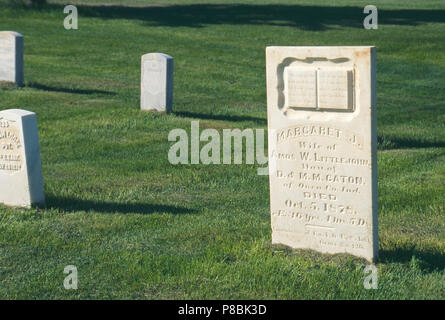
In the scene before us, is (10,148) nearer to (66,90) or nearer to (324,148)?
(324,148)

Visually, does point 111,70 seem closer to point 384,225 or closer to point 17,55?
point 17,55

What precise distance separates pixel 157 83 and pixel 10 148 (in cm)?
640

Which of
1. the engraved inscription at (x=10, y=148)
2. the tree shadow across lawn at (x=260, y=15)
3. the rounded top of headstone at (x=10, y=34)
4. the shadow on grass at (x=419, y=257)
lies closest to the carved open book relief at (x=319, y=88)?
the shadow on grass at (x=419, y=257)

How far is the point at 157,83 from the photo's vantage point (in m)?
14.1

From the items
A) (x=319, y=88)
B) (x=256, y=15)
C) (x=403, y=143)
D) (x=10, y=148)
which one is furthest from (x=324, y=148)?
(x=256, y=15)

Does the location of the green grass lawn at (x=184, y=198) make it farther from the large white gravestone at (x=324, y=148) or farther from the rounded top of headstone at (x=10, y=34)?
the rounded top of headstone at (x=10, y=34)

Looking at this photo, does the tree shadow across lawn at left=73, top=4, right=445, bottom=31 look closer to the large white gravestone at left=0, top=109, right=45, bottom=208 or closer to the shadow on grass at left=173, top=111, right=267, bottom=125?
the shadow on grass at left=173, top=111, right=267, bottom=125

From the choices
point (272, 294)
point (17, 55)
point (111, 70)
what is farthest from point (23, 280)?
point (111, 70)

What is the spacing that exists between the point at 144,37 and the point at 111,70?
640 cm

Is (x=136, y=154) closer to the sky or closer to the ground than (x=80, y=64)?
closer to the ground

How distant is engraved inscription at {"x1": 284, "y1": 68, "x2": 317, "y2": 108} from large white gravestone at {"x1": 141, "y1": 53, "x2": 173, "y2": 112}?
7.70m

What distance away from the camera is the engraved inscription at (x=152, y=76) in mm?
14048

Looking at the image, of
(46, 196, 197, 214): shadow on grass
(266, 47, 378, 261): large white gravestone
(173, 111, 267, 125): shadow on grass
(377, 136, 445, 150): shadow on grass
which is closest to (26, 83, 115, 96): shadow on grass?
(173, 111, 267, 125): shadow on grass

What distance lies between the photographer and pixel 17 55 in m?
16.4
